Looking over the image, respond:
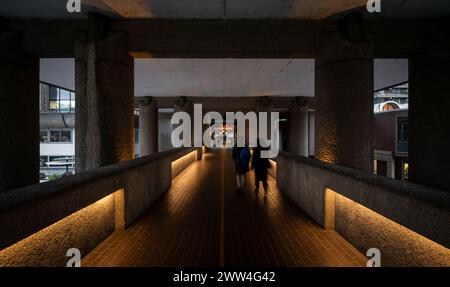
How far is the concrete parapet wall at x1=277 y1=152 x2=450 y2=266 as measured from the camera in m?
2.86

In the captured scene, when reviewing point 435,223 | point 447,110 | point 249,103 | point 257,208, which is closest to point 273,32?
point 257,208

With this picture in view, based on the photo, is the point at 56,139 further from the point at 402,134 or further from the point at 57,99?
the point at 402,134

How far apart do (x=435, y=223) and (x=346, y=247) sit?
230cm

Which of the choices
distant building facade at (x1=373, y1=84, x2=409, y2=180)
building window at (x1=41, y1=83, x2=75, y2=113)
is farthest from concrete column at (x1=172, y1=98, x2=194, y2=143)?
building window at (x1=41, y1=83, x2=75, y2=113)

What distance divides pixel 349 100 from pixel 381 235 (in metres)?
4.41

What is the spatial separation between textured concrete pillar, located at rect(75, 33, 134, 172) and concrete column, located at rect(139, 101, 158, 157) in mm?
14689

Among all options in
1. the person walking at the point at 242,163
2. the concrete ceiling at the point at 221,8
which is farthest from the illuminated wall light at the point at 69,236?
the concrete ceiling at the point at 221,8

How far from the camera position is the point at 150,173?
7.46 meters

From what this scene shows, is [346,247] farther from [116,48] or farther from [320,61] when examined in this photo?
[116,48]

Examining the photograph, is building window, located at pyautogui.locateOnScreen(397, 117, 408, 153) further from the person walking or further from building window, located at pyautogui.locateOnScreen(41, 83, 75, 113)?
building window, located at pyautogui.locateOnScreen(41, 83, 75, 113)

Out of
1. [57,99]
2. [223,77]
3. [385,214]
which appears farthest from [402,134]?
[57,99]

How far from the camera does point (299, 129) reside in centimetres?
2411
